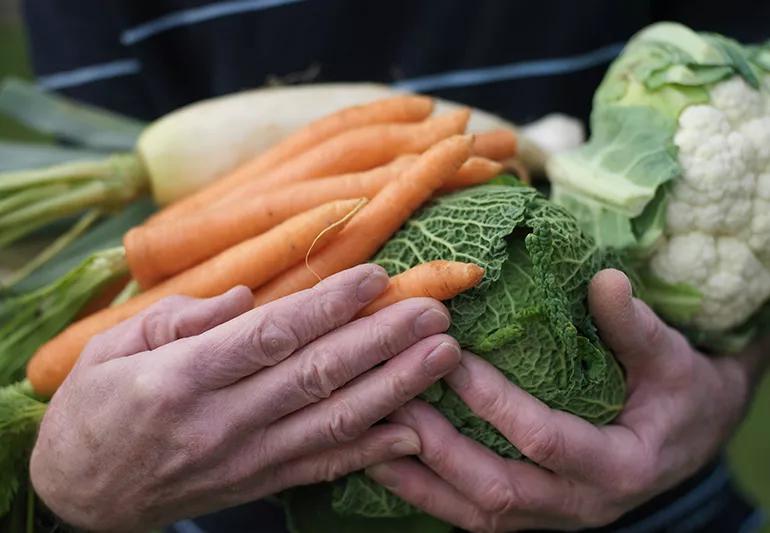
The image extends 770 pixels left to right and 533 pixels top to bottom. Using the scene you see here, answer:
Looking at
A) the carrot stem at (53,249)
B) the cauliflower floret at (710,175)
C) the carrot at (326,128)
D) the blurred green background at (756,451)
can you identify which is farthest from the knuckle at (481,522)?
the blurred green background at (756,451)

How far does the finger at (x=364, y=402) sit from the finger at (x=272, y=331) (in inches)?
2.8

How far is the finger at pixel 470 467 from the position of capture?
910mm

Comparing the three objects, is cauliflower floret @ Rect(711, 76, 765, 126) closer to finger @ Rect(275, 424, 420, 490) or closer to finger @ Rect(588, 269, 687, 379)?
finger @ Rect(588, 269, 687, 379)

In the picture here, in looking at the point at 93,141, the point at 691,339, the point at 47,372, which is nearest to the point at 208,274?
the point at 47,372

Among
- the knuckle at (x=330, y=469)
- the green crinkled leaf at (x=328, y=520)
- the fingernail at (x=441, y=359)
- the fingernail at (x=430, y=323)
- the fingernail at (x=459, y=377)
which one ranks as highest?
the fingernail at (x=430, y=323)

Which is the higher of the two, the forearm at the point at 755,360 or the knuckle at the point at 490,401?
the knuckle at the point at 490,401

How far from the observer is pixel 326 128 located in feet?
3.69

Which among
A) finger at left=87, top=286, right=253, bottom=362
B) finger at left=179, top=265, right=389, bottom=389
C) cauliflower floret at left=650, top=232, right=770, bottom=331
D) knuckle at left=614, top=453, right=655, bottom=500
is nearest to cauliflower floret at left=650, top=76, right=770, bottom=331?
cauliflower floret at left=650, top=232, right=770, bottom=331

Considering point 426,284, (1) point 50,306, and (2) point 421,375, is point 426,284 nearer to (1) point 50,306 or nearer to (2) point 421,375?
(2) point 421,375

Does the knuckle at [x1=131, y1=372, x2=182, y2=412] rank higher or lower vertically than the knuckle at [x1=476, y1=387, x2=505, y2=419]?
higher

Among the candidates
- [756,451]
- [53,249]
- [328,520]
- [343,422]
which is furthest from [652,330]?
Result: [756,451]

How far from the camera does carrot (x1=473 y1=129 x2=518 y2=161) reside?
1121mm

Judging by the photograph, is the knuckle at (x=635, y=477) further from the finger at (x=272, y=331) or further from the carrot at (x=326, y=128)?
the carrot at (x=326, y=128)

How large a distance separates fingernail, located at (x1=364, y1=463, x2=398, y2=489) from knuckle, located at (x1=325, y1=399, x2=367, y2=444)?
A: 0.09 m
